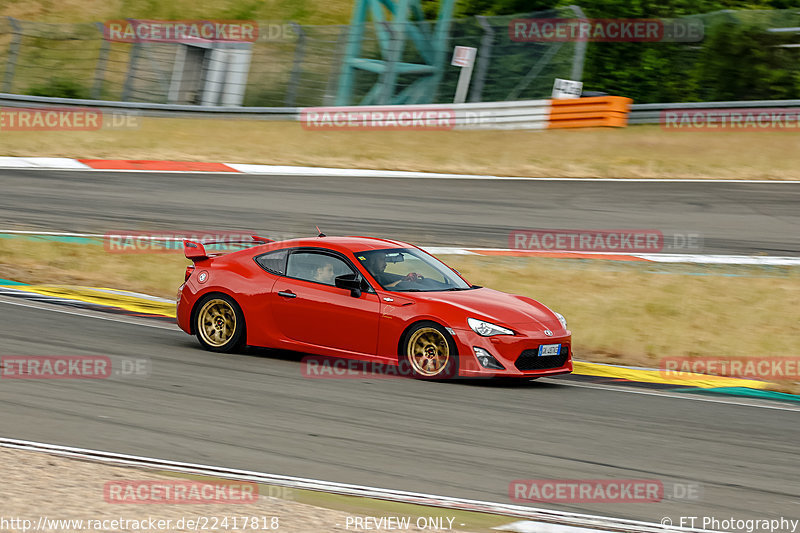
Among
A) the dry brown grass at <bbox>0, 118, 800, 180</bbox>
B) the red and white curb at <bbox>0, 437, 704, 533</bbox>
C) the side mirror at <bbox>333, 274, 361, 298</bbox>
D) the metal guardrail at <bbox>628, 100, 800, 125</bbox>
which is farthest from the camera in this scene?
the metal guardrail at <bbox>628, 100, 800, 125</bbox>

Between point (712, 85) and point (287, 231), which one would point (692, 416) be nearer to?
point (287, 231)

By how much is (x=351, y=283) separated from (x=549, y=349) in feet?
6.28

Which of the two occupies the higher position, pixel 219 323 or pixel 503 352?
pixel 503 352

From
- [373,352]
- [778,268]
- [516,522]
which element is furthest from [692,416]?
[778,268]

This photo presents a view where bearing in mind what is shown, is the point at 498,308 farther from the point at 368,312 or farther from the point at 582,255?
the point at 582,255

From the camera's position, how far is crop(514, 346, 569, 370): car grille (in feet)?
30.4

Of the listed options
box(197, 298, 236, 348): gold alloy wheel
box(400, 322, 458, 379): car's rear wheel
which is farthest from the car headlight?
box(197, 298, 236, 348): gold alloy wheel

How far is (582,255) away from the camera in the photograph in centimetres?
1530

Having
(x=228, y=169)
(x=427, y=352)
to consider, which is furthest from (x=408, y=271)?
(x=228, y=169)

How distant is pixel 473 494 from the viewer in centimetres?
626

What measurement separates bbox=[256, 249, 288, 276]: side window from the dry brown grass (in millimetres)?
11188

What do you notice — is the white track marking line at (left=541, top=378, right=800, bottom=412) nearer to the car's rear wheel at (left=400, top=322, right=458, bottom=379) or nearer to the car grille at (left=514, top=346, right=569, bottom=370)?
the car grille at (left=514, top=346, right=569, bottom=370)

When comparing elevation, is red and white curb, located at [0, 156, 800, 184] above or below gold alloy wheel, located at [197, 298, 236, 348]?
above

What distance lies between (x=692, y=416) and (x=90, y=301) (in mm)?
7244
